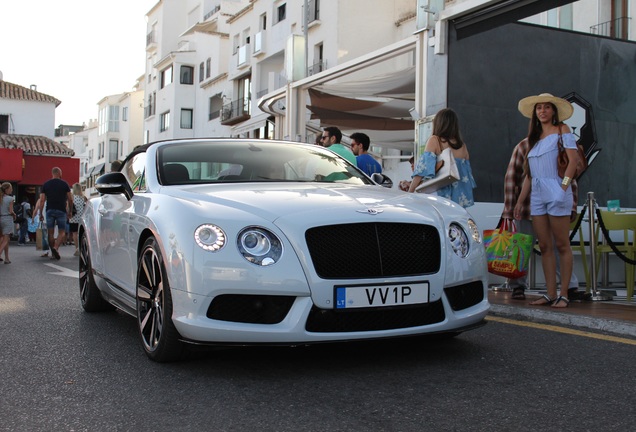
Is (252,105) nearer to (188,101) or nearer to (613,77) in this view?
(188,101)

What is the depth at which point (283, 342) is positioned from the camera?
377cm

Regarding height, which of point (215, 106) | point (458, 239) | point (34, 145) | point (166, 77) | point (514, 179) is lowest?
point (458, 239)

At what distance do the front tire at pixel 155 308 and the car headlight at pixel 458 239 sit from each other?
5.09ft

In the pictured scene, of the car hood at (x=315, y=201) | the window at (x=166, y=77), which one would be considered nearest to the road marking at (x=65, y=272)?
the car hood at (x=315, y=201)

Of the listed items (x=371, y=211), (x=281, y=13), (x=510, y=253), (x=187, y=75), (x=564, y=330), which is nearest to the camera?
(x=371, y=211)

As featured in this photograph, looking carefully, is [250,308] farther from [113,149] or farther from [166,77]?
[113,149]

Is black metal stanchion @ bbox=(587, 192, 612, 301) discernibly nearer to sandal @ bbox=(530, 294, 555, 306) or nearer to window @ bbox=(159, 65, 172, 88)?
sandal @ bbox=(530, 294, 555, 306)

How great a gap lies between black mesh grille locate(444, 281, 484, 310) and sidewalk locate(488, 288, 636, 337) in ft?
4.95

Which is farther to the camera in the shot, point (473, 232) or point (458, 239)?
point (473, 232)

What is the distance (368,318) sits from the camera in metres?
3.85

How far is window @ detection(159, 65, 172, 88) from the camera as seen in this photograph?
53969 mm

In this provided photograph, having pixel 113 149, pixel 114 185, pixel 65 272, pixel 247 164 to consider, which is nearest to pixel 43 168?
pixel 65 272

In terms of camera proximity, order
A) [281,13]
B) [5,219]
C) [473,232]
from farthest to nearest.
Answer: [281,13], [5,219], [473,232]

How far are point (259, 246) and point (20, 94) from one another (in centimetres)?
5222
